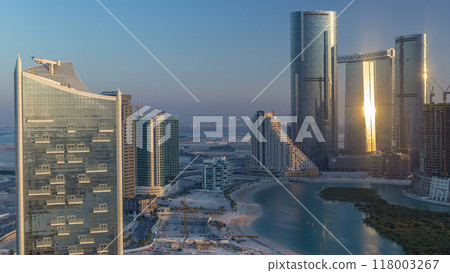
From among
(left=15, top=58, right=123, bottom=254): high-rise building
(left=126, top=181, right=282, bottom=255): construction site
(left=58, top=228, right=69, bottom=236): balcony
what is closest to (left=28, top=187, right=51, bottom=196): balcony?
(left=15, top=58, right=123, bottom=254): high-rise building

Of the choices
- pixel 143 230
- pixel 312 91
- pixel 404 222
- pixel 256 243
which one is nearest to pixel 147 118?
pixel 143 230

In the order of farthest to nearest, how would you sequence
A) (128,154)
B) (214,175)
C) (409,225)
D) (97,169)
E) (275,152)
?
1. (275,152)
2. (214,175)
3. (128,154)
4. (409,225)
5. (97,169)

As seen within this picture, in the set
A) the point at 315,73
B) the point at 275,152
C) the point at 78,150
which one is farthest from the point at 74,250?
the point at 315,73

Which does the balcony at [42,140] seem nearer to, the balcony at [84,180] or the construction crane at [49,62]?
the balcony at [84,180]

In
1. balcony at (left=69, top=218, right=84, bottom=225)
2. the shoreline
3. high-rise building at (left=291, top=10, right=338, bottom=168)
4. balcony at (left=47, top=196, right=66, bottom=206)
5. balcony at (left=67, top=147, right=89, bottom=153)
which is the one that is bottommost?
the shoreline

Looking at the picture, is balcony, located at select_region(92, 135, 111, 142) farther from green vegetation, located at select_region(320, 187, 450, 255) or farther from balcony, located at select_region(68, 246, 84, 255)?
green vegetation, located at select_region(320, 187, 450, 255)

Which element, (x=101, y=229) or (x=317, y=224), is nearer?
(x=101, y=229)

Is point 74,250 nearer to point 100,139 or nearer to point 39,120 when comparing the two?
point 100,139
